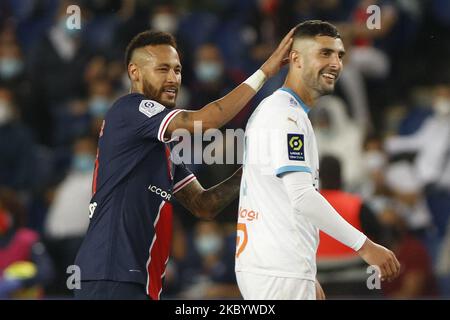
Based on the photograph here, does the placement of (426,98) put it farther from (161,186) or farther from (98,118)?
(161,186)

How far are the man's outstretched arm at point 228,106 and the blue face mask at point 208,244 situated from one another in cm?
463

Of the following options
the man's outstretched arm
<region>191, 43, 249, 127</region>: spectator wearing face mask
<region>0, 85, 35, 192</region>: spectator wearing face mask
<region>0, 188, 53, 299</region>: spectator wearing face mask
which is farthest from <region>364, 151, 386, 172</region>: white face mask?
the man's outstretched arm

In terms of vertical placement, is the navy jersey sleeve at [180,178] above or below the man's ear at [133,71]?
below

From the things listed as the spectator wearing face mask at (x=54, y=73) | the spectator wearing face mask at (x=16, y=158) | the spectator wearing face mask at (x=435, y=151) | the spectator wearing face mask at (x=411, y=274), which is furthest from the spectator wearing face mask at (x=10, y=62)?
the spectator wearing face mask at (x=411, y=274)

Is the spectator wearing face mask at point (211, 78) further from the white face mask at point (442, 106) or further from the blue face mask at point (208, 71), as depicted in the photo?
the white face mask at point (442, 106)

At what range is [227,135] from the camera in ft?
31.7

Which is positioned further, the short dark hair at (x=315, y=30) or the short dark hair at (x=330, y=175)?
the short dark hair at (x=330, y=175)

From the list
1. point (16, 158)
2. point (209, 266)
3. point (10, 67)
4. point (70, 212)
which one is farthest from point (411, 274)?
point (10, 67)

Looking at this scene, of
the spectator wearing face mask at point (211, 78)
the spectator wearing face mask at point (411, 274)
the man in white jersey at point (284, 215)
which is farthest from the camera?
the spectator wearing face mask at point (211, 78)

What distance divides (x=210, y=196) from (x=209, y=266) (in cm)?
383

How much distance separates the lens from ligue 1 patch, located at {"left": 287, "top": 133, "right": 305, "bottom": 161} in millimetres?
5422

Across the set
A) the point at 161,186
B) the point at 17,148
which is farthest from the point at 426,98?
the point at 161,186

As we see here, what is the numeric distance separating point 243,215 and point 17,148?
20.1ft

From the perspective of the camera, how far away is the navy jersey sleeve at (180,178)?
6.37 meters
